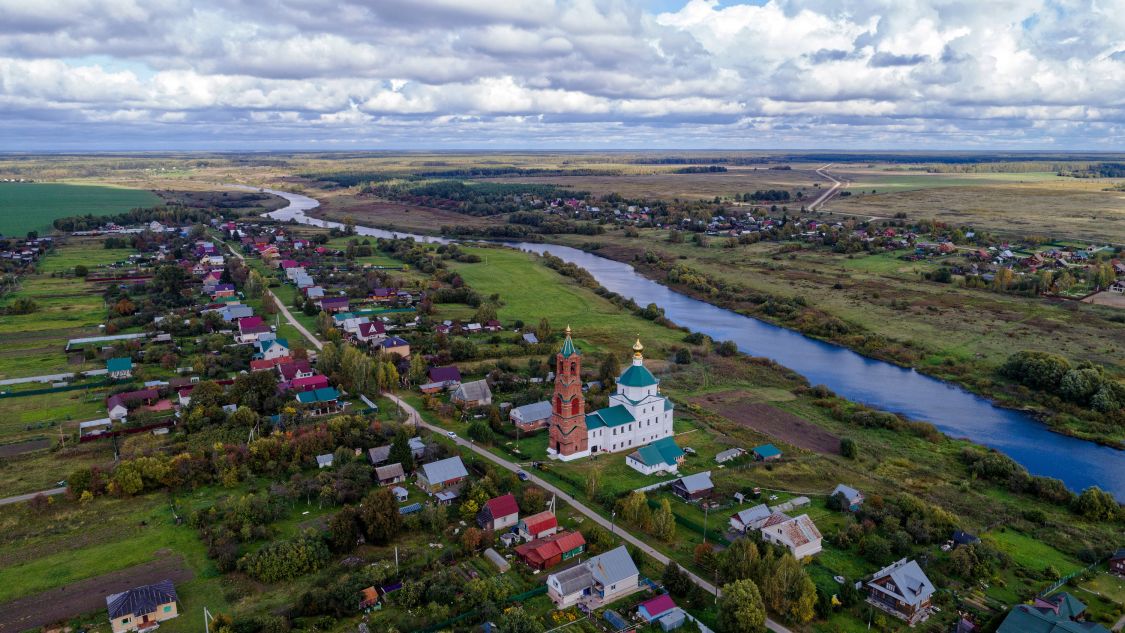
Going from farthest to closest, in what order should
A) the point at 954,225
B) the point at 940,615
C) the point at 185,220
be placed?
the point at 185,220 < the point at 954,225 < the point at 940,615

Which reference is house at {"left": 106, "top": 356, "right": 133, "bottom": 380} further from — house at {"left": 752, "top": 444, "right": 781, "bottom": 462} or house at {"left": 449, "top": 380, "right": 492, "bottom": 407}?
house at {"left": 752, "top": 444, "right": 781, "bottom": 462}

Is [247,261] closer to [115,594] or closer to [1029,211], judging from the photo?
[115,594]

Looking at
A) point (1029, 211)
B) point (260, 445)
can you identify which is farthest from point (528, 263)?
point (1029, 211)

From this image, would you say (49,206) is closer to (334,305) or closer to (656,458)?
(334,305)

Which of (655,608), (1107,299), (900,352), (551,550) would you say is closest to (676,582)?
(655,608)

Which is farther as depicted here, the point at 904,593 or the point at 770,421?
the point at 770,421
